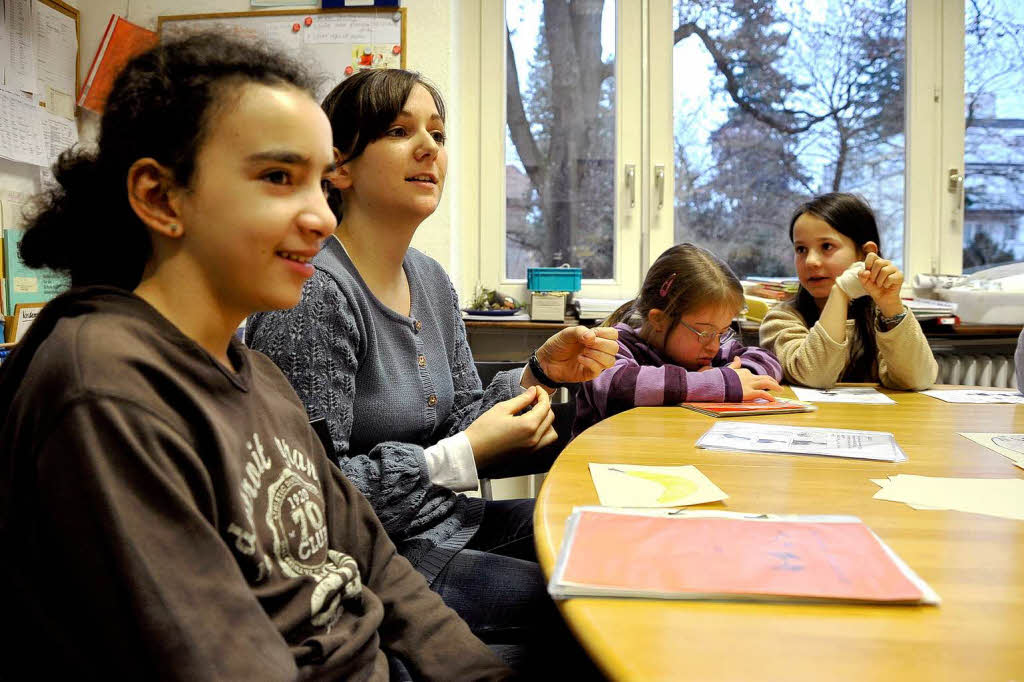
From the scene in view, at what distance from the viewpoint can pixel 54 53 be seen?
8.10ft

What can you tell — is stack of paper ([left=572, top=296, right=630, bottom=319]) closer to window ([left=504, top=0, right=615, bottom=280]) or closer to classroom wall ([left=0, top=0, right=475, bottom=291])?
window ([left=504, top=0, right=615, bottom=280])

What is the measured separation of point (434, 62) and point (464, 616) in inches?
82.7

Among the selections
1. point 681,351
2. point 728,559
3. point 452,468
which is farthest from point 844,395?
point 728,559

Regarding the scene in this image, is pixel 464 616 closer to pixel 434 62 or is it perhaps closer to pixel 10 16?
pixel 434 62

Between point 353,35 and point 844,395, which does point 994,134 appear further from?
point 353,35

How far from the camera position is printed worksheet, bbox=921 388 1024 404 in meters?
1.65

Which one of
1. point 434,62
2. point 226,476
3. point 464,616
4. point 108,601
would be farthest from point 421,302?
point 434,62

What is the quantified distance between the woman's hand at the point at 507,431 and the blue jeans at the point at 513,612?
0.16m

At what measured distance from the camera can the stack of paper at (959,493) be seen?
83 cm

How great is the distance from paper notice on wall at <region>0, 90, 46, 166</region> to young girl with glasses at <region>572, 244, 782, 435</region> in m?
1.85

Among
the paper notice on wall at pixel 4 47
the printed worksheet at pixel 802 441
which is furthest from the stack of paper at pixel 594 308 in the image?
the paper notice on wall at pixel 4 47

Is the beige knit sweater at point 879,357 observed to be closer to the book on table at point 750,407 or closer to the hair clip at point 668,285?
the book on table at point 750,407

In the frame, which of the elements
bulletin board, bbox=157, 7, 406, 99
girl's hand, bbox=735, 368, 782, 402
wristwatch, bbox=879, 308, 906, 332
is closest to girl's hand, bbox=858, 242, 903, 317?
wristwatch, bbox=879, 308, 906, 332

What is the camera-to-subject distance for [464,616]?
0.98 m
